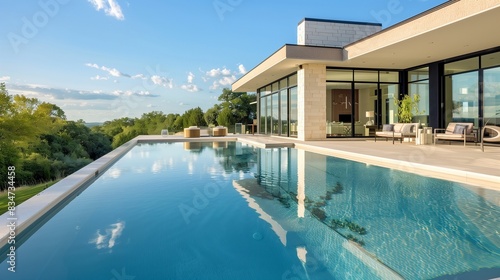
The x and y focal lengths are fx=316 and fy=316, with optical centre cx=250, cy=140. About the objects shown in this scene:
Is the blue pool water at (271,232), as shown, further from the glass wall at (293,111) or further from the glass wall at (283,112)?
the glass wall at (283,112)

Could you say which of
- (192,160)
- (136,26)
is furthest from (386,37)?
(136,26)

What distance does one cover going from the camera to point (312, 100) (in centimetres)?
1344

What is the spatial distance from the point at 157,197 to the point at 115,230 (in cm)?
141

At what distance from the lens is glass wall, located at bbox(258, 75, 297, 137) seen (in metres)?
15.2

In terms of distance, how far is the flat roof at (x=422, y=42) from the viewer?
728 centimetres

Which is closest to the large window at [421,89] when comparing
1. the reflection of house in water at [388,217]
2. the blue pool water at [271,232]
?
the reflection of house in water at [388,217]

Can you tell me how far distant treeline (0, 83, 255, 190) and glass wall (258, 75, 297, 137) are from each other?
757 cm

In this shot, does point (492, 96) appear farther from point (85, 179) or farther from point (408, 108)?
point (85, 179)

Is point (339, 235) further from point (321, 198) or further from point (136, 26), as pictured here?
point (136, 26)

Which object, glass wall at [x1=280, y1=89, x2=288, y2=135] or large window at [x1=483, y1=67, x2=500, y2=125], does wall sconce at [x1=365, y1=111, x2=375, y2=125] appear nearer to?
glass wall at [x1=280, y1=89, x2=288, y2=135]

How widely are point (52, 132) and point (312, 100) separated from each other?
41.7 metres

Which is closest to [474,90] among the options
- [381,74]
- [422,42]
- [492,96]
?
[492,96]

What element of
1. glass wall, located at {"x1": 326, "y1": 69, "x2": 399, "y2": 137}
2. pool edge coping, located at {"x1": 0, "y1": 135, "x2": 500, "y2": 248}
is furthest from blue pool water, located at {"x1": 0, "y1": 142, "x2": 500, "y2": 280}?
glass wall, located at {"x1": 326, "y1": 69, "x2": 399, "y2": 137}

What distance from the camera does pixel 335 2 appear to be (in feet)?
45.5
